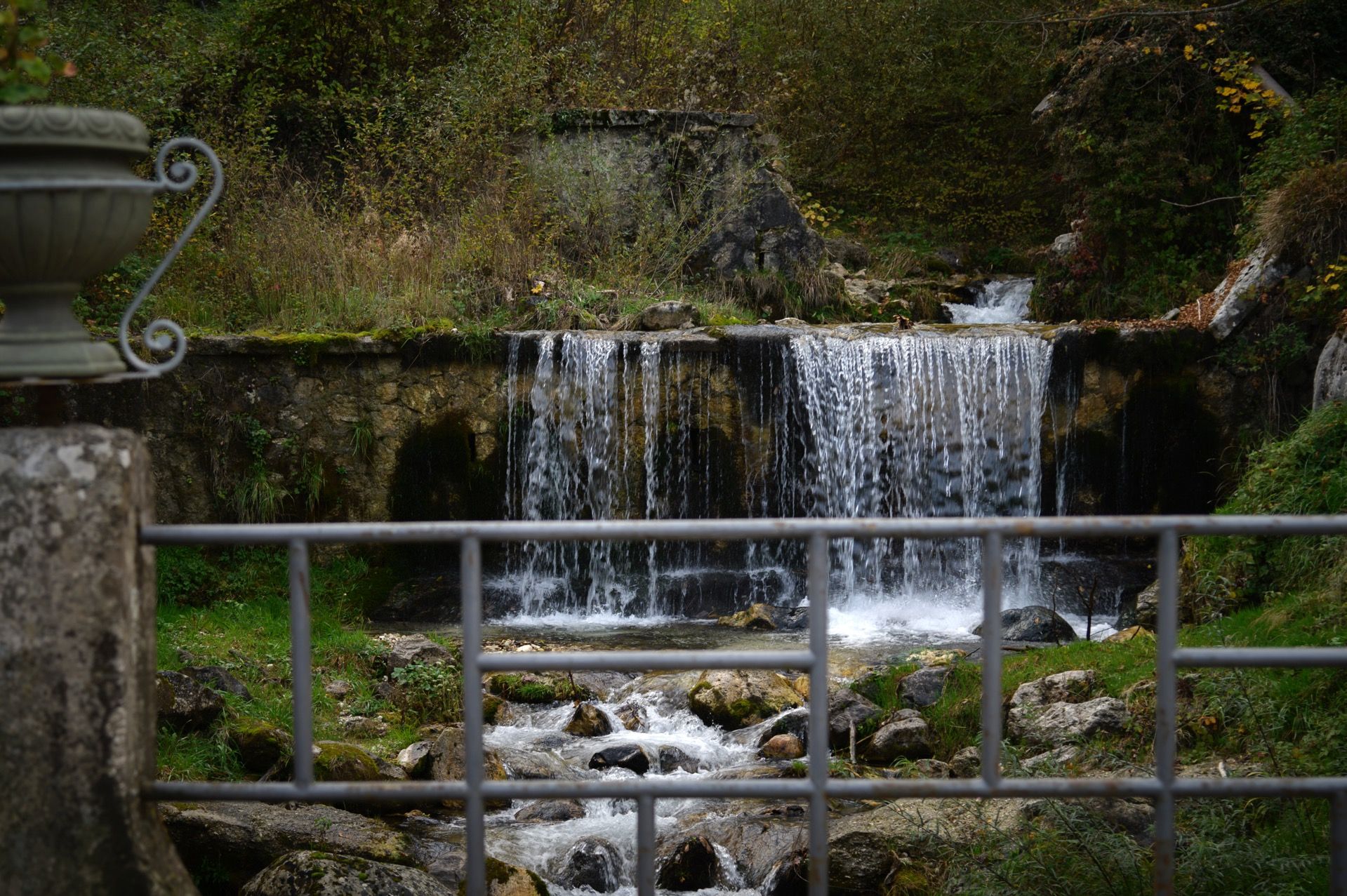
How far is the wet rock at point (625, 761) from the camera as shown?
6.13 metres

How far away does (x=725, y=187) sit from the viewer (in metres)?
13.0

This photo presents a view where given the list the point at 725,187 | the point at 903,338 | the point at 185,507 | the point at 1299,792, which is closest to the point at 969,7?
the point at 725,187

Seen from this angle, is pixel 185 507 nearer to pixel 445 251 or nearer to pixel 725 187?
pixel 445 251

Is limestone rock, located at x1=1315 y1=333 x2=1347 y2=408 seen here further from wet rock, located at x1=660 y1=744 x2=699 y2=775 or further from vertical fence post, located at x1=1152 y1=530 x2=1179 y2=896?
vertical fence post, located at x1=1152 y1=530 x2=1179 y2=896

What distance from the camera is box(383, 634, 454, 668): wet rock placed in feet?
23.7

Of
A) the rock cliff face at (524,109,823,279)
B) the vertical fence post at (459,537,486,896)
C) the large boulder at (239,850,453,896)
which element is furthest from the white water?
the vertical fence post at (459,537,486,896)

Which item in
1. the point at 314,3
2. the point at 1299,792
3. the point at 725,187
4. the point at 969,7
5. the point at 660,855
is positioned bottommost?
the point at 660,855

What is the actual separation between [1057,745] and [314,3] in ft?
39.1

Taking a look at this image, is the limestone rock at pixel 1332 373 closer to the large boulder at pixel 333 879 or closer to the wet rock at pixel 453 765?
the wet rock at pixel 453 765

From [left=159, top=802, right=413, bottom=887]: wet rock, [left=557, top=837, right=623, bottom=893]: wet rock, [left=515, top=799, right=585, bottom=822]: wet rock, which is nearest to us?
[left=159, top=802, right=413, bottom=887]: wet rock

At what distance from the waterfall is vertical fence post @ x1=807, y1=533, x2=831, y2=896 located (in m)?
7.32

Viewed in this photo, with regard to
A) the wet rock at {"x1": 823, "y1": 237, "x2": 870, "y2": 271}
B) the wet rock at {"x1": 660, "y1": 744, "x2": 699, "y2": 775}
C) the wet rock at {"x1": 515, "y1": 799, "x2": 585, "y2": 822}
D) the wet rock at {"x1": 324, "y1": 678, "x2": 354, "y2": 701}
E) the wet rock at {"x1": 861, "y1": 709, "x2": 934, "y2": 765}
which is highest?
the wet rock at {"x1": 823, "y1": 237, "x2": 870, "y2": 271}

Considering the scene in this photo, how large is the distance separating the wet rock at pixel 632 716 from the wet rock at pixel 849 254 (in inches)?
368

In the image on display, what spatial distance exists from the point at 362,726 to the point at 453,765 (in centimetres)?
80
